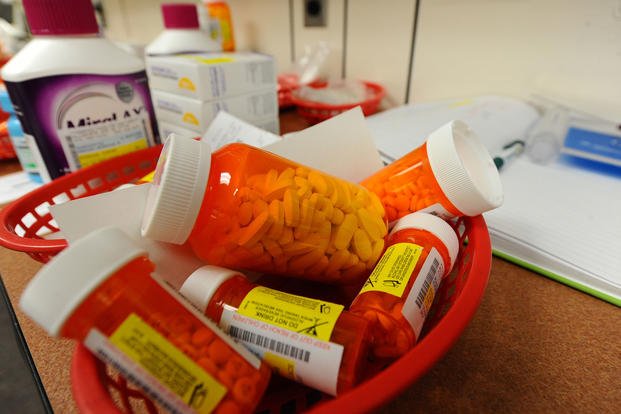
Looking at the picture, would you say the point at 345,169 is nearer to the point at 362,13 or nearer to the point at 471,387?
the point at 471,387

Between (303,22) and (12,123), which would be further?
(303,22)

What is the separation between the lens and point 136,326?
0.57 feet

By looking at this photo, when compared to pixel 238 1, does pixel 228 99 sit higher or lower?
lower

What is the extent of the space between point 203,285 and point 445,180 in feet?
0.72

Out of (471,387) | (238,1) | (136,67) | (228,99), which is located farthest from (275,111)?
(238,1)

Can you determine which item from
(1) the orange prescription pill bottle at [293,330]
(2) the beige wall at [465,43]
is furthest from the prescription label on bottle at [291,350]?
(2) the beige wall at [465,43]

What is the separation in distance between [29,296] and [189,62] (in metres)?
0.41

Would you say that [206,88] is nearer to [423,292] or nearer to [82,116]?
[82,116]

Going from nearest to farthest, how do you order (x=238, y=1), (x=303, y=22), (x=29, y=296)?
1. (x=29, y=296)
2. (x=303, y=22)
3. (x=238, y=1)

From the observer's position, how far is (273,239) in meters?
0.26

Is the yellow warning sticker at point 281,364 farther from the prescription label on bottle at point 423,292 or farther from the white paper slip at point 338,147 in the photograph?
the white paper slip at point 338,147

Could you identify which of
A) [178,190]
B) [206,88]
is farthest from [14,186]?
[178,190]

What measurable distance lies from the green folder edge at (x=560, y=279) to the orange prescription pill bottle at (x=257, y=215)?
0.16m

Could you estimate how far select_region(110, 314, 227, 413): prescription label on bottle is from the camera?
0.17 meters
